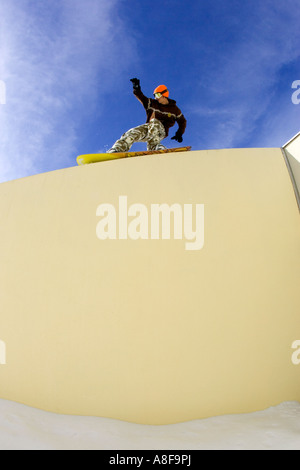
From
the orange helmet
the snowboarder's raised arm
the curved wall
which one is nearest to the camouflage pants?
the snowboarder's raised arm

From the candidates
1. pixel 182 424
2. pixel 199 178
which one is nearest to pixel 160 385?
pixel 182 424

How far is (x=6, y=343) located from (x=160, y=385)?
3.11 ft

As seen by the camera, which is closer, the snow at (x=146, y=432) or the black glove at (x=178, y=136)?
the snow at (x=146, y=432)

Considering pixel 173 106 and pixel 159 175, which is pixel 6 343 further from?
pixel 173 106

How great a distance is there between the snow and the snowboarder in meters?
3.10

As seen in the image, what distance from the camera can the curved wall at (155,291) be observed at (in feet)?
4.73

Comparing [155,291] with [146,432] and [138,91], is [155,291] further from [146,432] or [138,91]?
[138,91]

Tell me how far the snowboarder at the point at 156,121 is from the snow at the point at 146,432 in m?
3.10

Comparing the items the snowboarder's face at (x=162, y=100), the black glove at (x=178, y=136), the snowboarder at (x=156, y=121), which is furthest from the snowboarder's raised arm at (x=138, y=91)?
the black glove at (x=178, y=136)

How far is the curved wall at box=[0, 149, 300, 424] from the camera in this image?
1441 millimetres

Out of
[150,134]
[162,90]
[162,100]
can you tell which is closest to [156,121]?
[150,134]

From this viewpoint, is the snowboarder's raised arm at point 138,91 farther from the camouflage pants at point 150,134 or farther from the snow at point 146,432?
the snow at point 146,432

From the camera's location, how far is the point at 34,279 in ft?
5.88

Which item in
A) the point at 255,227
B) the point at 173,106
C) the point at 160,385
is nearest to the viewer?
the point at 160,385
